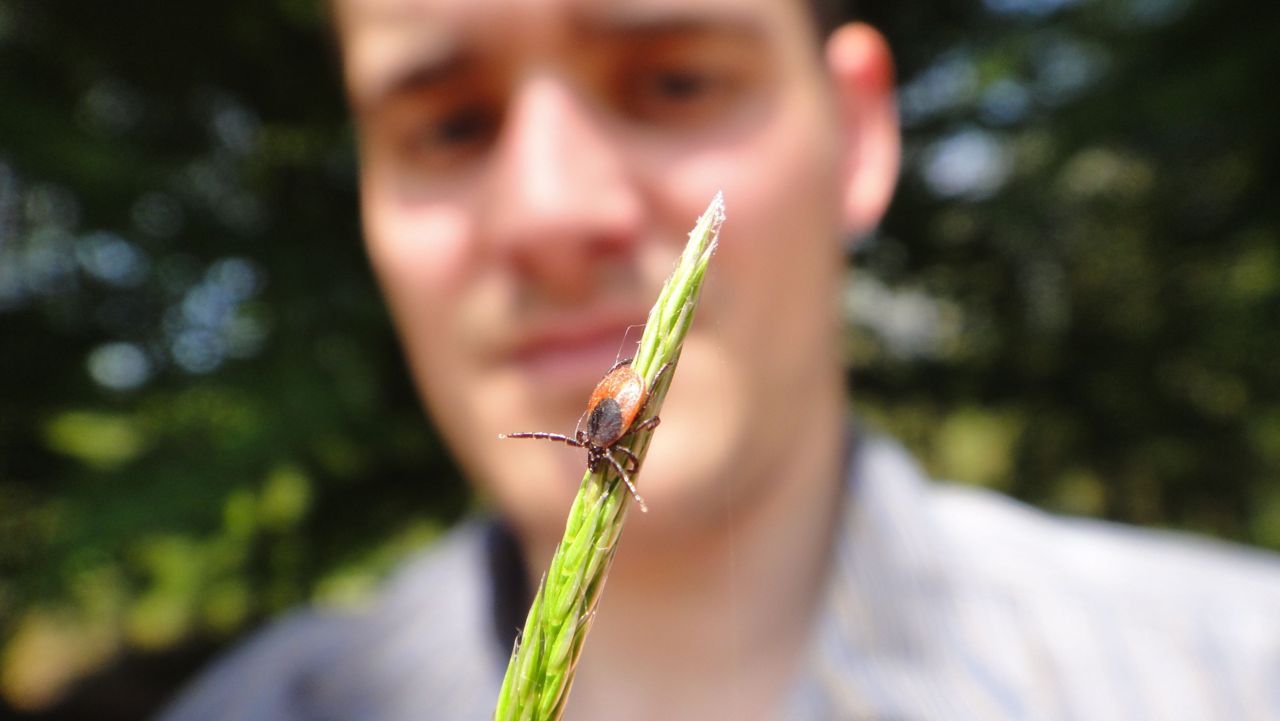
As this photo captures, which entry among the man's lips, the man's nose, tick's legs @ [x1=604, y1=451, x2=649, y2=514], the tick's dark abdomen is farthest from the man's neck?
tick's legs @ [x1=604, y1=451, x2=649, y2=514]

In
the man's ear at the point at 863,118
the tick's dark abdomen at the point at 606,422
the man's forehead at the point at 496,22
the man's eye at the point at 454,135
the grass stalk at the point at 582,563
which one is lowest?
the grass stalk at the point at 582,563

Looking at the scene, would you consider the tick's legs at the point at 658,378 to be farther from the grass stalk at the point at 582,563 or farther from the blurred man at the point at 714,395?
the blurred man at the point at 714,395

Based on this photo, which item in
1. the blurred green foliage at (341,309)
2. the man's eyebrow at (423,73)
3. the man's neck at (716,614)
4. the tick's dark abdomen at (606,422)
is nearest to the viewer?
the tick's dark abdomen at (606,422)

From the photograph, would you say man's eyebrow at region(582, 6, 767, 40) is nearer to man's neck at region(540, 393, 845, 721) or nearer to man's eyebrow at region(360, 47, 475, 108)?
man's eyebrow at region(360, 47, 475, 108)

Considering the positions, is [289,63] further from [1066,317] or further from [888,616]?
[1066,317]

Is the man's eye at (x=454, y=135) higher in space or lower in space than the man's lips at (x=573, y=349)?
higher

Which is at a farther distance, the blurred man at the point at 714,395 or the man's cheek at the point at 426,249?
the man's cheek at the point at 426,249

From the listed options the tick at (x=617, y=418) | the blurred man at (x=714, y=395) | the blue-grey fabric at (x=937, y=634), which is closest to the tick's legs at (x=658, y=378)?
the tick at (x=617, y=418)

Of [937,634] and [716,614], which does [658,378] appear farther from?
[937,634]
